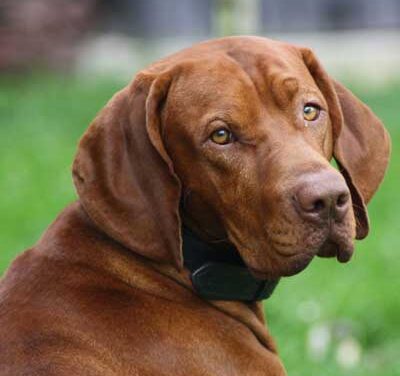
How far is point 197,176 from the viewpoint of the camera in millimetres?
4426

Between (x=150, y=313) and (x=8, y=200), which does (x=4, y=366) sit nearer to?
(x=150, y=313)

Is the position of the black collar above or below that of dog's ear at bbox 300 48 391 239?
below

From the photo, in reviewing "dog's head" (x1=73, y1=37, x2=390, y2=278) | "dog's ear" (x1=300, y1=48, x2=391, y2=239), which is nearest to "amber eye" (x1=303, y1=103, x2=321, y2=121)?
"dog's head" (x1=73, y1=37, x2=390, y2=278)

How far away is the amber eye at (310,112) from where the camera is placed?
4477 millimetres

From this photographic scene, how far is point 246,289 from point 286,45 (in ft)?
3.12

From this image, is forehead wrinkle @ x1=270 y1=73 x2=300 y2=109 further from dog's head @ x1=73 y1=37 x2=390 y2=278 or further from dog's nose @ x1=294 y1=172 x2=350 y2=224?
dog's nose @ x1=294 y1=172 x2=350 y2=224

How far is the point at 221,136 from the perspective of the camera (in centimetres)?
436

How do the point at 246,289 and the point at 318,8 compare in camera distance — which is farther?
the point at 318,8

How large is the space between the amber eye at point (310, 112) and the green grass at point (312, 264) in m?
1.96

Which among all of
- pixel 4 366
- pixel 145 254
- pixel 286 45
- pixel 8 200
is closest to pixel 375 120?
pixel 286 45

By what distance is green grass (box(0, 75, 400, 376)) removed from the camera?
6.57 m

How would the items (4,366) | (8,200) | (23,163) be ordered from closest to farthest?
(4,366), (8,200), (23,163)

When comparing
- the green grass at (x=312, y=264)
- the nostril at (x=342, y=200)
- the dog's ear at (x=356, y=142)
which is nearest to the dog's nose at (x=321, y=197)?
the nostril at (x=342, y=200)

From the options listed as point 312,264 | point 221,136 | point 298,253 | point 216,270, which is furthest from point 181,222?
point 312,264
